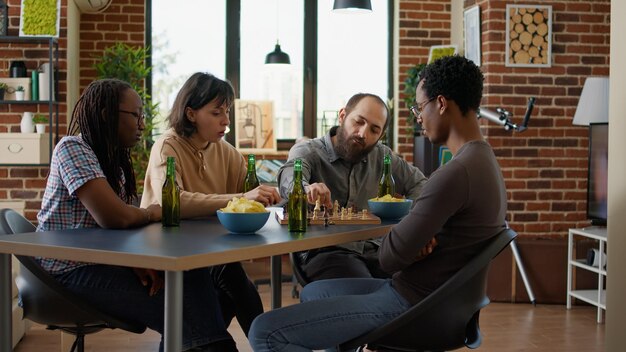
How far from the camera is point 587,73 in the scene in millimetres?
5953

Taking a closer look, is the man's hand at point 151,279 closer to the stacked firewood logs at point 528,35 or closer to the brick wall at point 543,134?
the brick wall at point 543,134

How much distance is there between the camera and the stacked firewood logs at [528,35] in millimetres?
5812

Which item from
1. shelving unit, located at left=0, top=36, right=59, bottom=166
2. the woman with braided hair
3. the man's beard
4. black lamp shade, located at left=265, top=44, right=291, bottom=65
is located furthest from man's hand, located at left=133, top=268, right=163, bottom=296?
black lamp shade, located at left=265, top=44, right=291, bottom=65

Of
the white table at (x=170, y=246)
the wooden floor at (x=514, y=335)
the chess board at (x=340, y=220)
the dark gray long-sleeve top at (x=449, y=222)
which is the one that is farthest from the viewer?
the wooden floor at (x=514, y=335)

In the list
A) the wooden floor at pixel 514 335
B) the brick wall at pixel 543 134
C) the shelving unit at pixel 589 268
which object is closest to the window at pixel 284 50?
the brick wall at pixel 543 134

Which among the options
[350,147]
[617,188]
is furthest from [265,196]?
[617,188]

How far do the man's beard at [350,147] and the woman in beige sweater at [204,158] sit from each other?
19.5 inches

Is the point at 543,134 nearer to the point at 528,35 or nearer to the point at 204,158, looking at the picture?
the point at 528,35

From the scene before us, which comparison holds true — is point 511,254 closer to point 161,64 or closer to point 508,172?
point 508,172

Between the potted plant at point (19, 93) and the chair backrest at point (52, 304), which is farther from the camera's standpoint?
the potted plant at point (19, 93)

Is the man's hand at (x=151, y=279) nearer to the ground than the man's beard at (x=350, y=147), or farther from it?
nearer to the ground

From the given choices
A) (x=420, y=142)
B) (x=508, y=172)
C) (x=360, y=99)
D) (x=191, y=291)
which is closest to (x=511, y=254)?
(x=508, y=172)

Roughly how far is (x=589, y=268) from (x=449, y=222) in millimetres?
3349

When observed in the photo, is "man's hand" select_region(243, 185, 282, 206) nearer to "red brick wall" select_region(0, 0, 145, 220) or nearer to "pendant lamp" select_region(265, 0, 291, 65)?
"red brick wall" select_region(0, 0, 145, 220)
